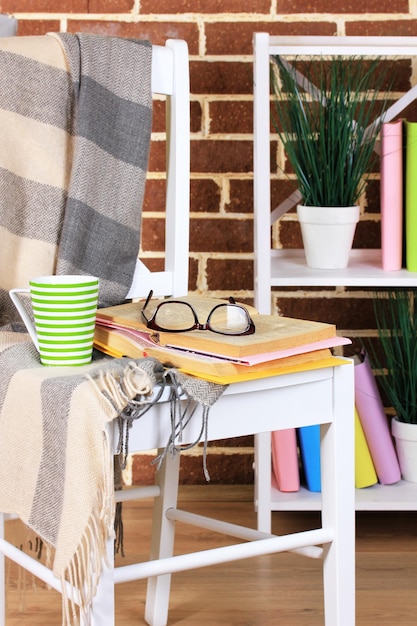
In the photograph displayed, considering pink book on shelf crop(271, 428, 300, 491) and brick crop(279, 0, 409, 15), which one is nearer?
pink book on shelf crop(271, 428, 300, 491)

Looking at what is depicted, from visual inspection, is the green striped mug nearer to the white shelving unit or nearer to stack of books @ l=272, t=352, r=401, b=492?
the white shelving unit

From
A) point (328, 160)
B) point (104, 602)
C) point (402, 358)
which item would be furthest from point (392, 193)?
point (104, 602)

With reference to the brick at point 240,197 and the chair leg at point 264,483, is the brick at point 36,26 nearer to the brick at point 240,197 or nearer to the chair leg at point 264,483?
the brick at point 240,197

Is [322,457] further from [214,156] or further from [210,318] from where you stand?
[214,156]

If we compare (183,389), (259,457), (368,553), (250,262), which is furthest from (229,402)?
(250,262)

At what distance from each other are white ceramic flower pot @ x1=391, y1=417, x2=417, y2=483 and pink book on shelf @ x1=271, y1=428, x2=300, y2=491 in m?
0.21

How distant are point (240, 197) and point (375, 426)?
0.58 metres

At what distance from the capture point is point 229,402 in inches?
41.6

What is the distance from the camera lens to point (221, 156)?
207 centimetres

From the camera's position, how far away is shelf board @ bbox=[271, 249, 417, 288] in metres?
1.72

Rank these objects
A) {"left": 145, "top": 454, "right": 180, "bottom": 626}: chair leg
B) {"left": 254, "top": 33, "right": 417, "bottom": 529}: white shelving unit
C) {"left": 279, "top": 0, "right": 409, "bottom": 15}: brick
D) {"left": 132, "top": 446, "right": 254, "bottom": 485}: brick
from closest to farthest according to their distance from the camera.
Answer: {"left": 145, "top": 454, "right": 180, "bottom": 626}: chair leg → {"left": 254, "top": 33, "right": 417, "bottom": 529}: white shelving unit → {"left": 279, "top": 0, "right": 409, "bottom": 15}: brick → {"left": 132, "top": 446, "right": 254, "bottom": 485}: brick

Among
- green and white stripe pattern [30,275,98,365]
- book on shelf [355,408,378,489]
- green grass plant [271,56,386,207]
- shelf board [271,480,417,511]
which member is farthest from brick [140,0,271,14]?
green and white stripe pattern [30,275,98,365]

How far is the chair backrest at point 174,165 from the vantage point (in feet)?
4.68

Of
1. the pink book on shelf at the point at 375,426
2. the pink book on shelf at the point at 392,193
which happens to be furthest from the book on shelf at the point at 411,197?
the pink book on shelf at the point at 375,426
